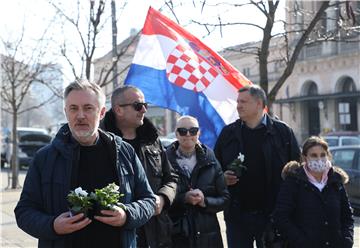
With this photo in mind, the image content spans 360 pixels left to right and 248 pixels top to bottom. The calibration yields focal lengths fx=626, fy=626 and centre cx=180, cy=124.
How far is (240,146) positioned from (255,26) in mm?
3801

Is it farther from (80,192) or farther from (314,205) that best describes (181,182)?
(80,192)

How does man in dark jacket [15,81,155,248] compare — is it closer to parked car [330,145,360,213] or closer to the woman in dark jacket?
the woman in dark jacket

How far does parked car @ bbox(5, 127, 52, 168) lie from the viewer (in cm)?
2757

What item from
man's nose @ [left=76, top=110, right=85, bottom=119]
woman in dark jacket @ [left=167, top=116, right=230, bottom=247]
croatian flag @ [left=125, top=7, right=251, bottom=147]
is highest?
croatian flag @ [left=125, top=7, right=251, bottom=147]

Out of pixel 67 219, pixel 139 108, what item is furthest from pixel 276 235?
pixel 67 219

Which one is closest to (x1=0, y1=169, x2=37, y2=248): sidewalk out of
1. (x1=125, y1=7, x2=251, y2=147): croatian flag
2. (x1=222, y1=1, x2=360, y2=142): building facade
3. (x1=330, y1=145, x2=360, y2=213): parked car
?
(x1=125, y1=7, x2=251, y2=147): croatian flag

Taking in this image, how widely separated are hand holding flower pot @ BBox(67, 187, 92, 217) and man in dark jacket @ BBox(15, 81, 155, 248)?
0.15 ft

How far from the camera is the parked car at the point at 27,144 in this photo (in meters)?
27.6

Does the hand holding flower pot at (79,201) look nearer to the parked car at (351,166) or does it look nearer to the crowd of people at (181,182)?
the crowd of people at (181,182)

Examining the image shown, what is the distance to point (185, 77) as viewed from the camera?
663cm

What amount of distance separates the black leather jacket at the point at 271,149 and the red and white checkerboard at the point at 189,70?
3.90 feet

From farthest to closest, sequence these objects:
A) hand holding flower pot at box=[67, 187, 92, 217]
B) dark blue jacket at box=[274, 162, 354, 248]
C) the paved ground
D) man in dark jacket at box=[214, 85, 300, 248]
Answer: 1. the paved ground
2. man in dark jacket at box=[214, 85, 300, 248]
3. dark blue jacket at box=[274, 162, 354, 248]
4. hand holding flower pot at box=[67, 187, 92, 217]

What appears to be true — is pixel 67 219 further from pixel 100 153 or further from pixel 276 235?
pixel 276 235

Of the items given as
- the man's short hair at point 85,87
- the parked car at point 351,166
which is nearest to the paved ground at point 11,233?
the parked car at point 351,166
